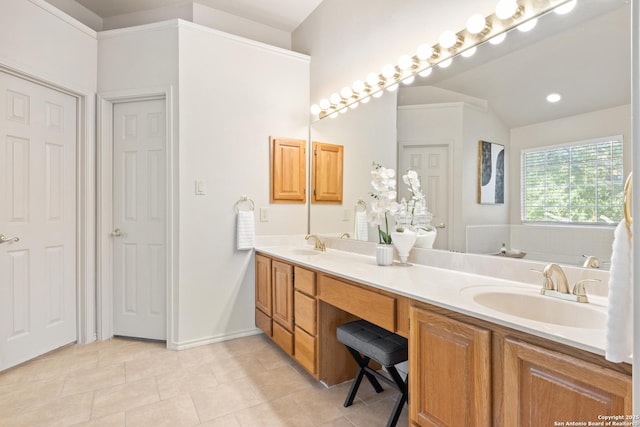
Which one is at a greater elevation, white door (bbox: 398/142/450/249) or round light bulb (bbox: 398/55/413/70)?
round light bulb (bbox: 398/55/413/70)

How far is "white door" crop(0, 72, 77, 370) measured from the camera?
2.24 m

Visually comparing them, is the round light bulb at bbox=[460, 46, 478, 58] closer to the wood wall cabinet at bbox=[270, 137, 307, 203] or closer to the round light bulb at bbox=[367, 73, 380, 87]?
the round light bulb at bbox=[367, 73, 380, 87]

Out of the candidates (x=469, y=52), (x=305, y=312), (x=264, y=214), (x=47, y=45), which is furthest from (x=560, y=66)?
(x=47, y=45)

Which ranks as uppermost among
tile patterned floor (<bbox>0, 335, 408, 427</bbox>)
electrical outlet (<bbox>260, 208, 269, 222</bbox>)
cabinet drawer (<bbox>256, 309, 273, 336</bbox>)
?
electrical outlet (<bbox>260, 208, 269, 222</bbox>)

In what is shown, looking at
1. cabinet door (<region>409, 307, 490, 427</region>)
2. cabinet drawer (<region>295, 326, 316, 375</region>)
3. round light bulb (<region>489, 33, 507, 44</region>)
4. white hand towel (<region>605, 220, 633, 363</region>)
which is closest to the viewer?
white hand towel (<region>605, 220, 633, 363</region>)

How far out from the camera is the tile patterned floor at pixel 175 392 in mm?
1733

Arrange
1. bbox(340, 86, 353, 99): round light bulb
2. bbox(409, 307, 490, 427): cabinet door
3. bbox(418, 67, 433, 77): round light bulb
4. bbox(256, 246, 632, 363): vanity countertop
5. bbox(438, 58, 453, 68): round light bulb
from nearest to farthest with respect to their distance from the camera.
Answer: bbox(256, 246, 632, 363): vanity countertop < bbox(409, 307, 490, 427): cabinet door < bbox(438, 58, 453, 68): round light bulb < bbox(418, 67, 433, 77): round light bulb < bbox(340, 86, 353, 99): round light bulb

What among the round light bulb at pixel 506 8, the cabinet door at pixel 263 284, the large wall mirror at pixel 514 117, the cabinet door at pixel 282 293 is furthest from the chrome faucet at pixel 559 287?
the cabinet door at pixel 263 284

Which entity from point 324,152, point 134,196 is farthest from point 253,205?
point 134,196

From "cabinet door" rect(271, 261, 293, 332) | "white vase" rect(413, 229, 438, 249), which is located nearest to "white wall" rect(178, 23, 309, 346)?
"cabinet door" rect(271, 261, 293, 332)

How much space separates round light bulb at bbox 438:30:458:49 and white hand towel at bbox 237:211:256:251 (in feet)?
6.04

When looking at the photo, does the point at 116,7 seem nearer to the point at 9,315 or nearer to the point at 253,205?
the point at 253,205

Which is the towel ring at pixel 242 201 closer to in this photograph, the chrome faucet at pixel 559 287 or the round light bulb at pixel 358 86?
the round light bulb at pixel 358 86

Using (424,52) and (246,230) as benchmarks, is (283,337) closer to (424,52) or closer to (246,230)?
(246,230)
